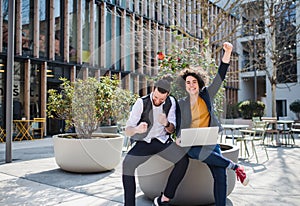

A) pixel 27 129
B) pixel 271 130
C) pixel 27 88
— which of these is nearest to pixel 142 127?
pixel 271 130

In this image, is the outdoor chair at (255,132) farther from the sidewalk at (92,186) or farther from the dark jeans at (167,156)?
the dark jeans at (167,156)

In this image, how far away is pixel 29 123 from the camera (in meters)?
11.8

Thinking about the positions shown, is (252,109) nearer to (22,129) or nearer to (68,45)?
(68,45)

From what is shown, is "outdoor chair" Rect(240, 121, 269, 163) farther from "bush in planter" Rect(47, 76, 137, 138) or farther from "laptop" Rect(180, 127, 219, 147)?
"laptop" Rect(180, 127, 219, 147)

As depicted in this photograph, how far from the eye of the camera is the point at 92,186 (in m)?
4.59

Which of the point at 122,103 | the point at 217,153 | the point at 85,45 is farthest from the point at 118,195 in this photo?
the point at 85,45

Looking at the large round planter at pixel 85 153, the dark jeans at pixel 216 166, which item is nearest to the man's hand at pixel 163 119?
the dark jeans at pixel 216 166

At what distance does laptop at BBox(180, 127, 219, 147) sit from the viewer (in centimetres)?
325

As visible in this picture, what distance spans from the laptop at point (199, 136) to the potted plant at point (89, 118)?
242 cm

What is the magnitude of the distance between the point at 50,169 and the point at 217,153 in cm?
377

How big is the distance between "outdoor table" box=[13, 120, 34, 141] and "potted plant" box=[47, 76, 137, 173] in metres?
6.03

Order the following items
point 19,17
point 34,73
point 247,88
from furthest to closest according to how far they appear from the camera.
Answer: point 247,88 < point 34,73 < point 19,17

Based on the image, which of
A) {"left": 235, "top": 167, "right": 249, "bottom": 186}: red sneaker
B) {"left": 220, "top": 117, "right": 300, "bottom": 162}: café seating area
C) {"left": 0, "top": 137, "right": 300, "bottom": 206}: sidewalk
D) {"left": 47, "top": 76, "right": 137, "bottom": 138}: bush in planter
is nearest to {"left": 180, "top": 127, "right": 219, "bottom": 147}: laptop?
{"left": 235, "top": 167, "right": 249, "bottom": 186}: red sneaker

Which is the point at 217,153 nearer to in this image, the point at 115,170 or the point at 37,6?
the point at 115,170
